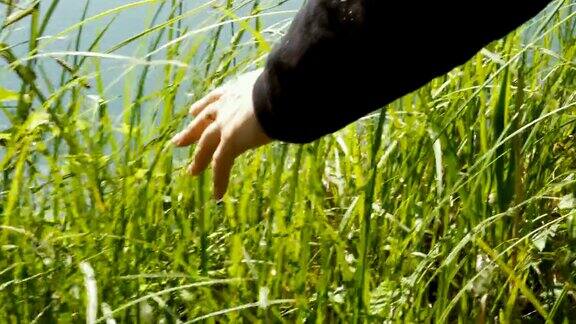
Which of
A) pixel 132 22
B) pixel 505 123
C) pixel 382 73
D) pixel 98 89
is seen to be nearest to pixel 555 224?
pixel 505 123

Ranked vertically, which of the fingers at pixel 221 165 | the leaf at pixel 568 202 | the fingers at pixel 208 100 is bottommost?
the leaf at pixel 568 202

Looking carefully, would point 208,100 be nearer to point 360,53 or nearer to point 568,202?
point 360,53

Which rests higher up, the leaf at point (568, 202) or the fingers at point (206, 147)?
the fingers at point (206, 147)

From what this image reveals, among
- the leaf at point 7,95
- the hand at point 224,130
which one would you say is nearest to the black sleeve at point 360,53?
the hand at point 224,130

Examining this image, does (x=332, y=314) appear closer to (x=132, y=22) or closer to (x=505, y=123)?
(x=505, y=123)

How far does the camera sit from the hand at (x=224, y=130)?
3.25 ft

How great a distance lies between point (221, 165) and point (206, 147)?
0.05 m

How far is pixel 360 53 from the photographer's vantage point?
0.87 meters

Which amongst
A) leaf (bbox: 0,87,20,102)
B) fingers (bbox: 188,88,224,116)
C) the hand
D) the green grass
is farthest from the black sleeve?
leaf (bbox: 0,87,20,102)

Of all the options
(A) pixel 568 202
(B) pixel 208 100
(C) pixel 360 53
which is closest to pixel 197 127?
(B) pixel 208 100

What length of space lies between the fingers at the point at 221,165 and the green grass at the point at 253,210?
145mm

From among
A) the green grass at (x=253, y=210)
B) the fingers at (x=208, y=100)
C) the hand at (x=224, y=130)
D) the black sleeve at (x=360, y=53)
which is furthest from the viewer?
the green grass at (x=253, y=210)

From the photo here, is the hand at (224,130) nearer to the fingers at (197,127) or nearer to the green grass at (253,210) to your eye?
the fingers at (197,127)

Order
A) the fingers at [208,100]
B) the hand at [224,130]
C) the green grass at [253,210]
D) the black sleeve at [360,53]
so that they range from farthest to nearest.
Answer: the green grass at [253,210], the fingers at [208,100], the hand at [224,130], the black sleeve at [360,53]
